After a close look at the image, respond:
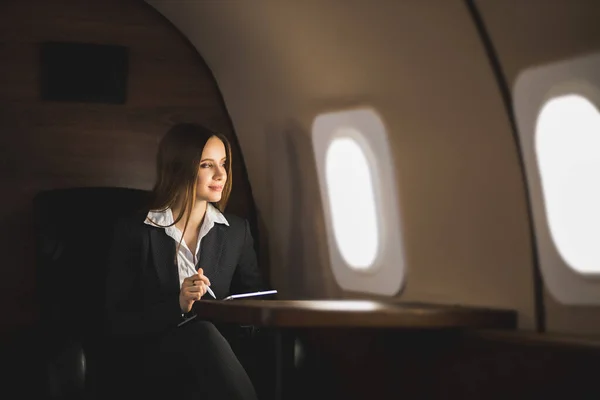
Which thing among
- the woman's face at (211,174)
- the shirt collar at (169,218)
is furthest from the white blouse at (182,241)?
the woman's face at (211,174)

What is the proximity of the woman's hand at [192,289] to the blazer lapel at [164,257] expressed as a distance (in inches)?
9.1

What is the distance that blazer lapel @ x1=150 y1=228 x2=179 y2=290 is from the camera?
11.2 feet

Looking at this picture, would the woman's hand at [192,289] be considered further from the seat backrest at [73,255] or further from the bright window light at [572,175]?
the bright window light at [572,175]

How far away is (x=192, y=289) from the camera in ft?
10.2

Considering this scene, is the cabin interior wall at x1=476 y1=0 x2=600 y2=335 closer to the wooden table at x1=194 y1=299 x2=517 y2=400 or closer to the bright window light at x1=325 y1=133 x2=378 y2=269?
the wooden table at x1=194 y1=299 x2=517 y2=400

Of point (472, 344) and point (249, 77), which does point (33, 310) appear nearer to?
point (249, 77)

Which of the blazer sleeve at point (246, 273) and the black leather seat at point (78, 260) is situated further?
the blazer sleeve at point (246, 273)

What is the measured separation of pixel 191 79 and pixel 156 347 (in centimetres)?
167

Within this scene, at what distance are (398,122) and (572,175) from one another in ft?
2.80

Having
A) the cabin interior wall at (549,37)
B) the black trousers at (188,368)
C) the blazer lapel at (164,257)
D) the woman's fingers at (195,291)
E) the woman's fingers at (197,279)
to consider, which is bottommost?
the black trousers at (188,368)

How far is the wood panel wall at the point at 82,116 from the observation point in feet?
13.4

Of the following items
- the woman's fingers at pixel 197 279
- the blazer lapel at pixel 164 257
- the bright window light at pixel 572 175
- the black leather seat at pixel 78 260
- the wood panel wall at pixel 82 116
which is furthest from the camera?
the wood panel wall at pixel 82 116

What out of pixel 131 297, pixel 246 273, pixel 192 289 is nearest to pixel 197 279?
pixel 192 289

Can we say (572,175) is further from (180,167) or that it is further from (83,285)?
(83,285)
